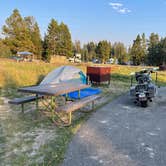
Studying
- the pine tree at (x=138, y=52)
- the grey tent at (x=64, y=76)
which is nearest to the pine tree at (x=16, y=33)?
the pine tree at (x=138, y=52)

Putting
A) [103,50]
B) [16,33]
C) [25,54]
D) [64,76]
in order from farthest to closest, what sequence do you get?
[103,50] < [16,33] < [25,54] < [64,76]

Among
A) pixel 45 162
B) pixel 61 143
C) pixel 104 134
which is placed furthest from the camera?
pixel 104 134

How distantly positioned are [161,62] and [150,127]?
107 ft

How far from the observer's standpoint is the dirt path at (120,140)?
9.00 ft

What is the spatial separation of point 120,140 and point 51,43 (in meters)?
33.3

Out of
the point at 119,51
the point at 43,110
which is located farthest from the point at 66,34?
the point at 43,110

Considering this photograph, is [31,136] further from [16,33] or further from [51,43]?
[51,43]

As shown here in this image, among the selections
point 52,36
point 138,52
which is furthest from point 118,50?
point 52,36

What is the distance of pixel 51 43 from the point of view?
3491 cm

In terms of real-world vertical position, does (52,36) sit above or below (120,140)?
above

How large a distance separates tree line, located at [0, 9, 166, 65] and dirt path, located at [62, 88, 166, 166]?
870 inches

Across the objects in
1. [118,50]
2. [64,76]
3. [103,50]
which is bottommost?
[64,76]

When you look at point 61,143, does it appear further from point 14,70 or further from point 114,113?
point 14,70

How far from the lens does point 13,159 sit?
2760 millimetres
